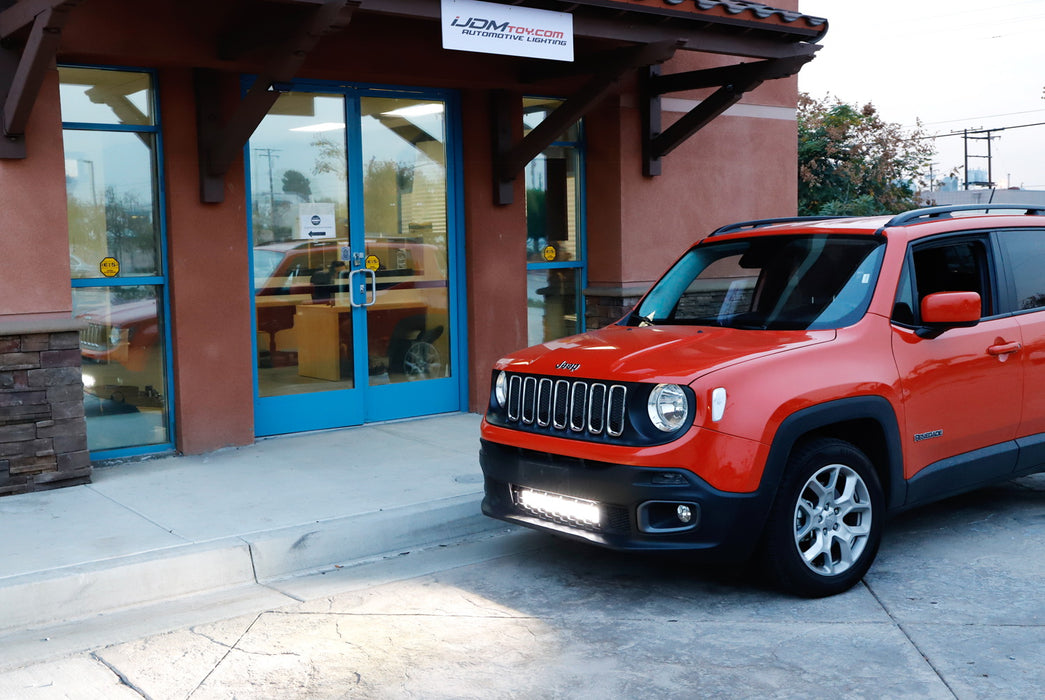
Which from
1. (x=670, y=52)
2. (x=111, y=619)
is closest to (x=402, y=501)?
(x=111, y=619)

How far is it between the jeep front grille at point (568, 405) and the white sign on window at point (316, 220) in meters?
3.64

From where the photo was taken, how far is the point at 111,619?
203 inches

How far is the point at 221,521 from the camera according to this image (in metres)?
6.20

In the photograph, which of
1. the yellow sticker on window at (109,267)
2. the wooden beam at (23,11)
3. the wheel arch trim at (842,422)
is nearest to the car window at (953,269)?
the wheel arch trim at (842,422)

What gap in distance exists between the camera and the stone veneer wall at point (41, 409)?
6805mm

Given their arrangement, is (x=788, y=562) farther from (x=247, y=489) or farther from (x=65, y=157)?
(x=65, y=157)

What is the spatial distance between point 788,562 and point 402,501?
8.49 ft

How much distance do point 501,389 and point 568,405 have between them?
63 cm

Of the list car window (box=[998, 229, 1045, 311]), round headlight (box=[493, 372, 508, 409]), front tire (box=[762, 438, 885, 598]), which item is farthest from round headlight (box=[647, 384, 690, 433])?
car window (box=[998, 229, 1045, 311])

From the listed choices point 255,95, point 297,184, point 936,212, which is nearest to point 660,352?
point 936,212

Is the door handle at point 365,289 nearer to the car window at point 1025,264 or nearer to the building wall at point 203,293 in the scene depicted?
the building wall at point 203,293

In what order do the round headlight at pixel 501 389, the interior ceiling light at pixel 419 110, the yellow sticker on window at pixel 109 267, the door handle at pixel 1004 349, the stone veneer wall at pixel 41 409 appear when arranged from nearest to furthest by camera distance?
1. the round headlight at pixel 501 389
2. the door handle at pixel 1004 349
3. the stone veneer wall at pixel 41 409
4. the yellow sticker on window at pixel 109 267
5. the interior ceiling light at pixel 419 110

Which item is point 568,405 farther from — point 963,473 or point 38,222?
point 38,222

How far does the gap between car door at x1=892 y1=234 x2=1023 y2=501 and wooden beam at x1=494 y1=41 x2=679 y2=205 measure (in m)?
3.29
